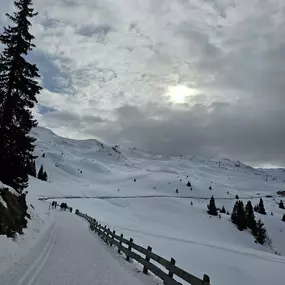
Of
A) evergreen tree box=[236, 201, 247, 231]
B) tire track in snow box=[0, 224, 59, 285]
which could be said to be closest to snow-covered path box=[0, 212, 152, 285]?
tire track in snow box=[0, 224, 59, 285]

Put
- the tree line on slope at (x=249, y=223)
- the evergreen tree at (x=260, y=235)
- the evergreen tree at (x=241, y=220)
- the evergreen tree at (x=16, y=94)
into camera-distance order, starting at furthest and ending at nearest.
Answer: the evergreen tree at (x=241, y=220)
the tree line on slope at (x=249, y=223)
the evergreen tree at (x=260, y=235)
the evergreen tree at (x=16, y=94)

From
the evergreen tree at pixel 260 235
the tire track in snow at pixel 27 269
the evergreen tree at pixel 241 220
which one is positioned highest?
the evergreen tree at pixel 241 220

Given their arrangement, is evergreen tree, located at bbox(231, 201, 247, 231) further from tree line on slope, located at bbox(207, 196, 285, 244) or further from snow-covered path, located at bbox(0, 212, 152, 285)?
snow-covered path, located at bbox(0, 212, 152, 285)

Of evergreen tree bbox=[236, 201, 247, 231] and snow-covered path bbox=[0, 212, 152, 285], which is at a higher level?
evergreen tree bbox=[236, 201, 247, 231]

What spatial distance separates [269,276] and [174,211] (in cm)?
9991

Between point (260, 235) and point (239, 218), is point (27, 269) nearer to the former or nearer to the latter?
point (260, 235)

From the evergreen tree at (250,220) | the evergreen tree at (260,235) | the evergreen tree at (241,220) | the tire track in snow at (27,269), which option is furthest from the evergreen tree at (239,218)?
the tire track in snow at (27,269)

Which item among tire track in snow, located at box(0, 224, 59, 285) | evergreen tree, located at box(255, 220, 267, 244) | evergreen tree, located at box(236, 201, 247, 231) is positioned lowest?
tire track in snow, located at box(0, 224, 59, 285)

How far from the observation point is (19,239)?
1764 centimetres

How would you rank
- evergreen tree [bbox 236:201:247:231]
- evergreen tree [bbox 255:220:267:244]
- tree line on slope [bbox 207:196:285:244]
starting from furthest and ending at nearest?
evergreen tree [bbox 236:201:247:231]
tree line on slope [bbox 207:196:285:244]
evergreen tree [bbox 255:220:267:244]

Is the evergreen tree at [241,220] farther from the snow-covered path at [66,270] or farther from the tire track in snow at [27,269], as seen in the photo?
the tire track in snow at [27,269]

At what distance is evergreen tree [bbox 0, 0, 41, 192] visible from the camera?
25375 mm

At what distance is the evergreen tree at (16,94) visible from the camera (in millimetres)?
25375

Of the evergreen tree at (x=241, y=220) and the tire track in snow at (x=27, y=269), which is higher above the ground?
the evergreen tree at (x=241, y=220)
